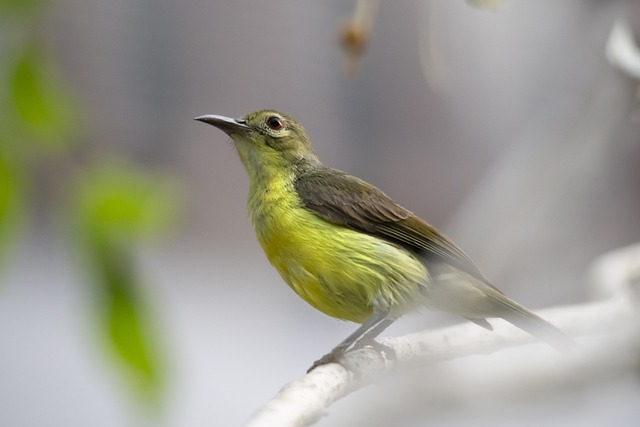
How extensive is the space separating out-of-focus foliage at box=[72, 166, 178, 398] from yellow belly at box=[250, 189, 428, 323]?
1368 mm

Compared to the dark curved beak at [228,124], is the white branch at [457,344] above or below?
below

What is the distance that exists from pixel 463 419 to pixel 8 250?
1.01 meters

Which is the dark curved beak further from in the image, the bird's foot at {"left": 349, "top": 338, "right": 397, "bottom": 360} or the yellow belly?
the bird's foot at {"left": 349, "top": 338, "right": 397, "bottom": 360}

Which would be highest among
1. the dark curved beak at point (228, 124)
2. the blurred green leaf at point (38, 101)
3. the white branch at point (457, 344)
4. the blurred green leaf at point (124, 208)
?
the dark curved beak at point (228, 124)

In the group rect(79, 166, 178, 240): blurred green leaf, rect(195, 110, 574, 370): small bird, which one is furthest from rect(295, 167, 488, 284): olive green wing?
rect(79, 166, 178, 240): blurred green leaf

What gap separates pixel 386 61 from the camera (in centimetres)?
627

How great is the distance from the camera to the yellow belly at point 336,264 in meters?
2.25

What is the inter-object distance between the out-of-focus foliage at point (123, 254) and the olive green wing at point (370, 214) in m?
1.47

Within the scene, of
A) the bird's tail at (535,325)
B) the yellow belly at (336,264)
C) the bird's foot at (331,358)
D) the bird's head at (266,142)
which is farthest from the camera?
the bird's head at (266,142)

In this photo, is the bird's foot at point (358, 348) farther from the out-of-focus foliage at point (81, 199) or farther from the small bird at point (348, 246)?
the out-of-focus foliage at point (81, 199)

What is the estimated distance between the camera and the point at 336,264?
229cm

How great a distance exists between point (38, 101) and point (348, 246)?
1.54 metres

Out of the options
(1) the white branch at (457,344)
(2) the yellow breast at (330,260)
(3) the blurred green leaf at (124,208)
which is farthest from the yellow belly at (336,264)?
(3) the blurred green leaf at (124,208)

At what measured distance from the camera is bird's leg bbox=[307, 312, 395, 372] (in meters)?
2.16
